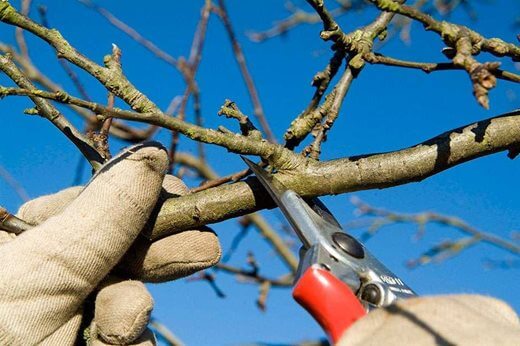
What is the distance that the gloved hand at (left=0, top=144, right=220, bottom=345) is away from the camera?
146cm

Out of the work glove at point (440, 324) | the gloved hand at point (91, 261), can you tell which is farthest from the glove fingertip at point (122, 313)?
the work glove at point (440, 324)

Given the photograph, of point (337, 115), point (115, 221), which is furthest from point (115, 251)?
point (337, 115)

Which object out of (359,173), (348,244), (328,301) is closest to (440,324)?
(328,301)

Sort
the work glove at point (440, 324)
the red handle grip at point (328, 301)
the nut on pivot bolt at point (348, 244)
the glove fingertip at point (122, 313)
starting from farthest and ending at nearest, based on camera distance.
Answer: the glove fingertip at point (122, 313) → the nut on pivot bolt at point (348, 244) → the red handle grip at point (328, 301) → the work glove at point (440, 324)

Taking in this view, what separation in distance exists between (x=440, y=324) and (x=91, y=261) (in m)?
0.73

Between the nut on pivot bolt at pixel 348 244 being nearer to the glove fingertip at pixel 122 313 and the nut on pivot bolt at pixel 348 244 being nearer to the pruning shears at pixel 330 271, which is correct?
the pruning shears at pixel 330 271

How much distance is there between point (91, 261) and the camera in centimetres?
150

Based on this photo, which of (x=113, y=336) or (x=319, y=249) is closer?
(x=319, y=249)

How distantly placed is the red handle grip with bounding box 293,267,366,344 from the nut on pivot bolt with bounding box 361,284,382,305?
7 cm

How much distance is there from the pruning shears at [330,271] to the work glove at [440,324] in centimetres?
17

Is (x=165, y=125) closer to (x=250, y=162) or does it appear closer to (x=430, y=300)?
(x=250, y=162)

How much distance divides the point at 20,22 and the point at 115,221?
0.42 metres

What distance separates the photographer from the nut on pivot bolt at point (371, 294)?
129 centimetres

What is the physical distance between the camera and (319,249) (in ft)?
4.42
